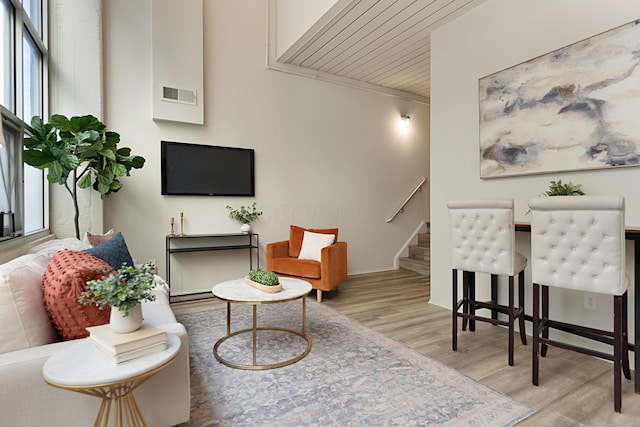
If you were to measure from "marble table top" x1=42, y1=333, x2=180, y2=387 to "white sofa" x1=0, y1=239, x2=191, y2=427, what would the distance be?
89 millimetres

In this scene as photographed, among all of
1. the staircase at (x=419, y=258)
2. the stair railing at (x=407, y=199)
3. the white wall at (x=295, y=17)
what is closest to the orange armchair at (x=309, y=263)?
the stair railing at (x=407, y=199)

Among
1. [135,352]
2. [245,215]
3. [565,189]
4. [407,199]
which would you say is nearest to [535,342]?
[565,189]

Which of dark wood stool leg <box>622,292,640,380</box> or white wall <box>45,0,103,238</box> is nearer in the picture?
dark wood stool leg <box>622,292,640,380</box>

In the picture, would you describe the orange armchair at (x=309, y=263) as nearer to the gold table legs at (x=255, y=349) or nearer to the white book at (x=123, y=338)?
the gold table legs at (x=255, y=349)

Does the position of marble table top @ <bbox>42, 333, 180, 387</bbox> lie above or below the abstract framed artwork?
Result: below

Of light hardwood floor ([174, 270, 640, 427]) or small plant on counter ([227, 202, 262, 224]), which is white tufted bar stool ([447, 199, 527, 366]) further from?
small plant on counter ([227, 202, 262, 224])

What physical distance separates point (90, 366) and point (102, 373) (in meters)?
0.08

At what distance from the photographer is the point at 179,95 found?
13.0 feet

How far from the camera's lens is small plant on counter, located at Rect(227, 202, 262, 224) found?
4363 millimetres

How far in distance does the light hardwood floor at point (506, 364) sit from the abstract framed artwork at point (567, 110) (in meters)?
1.40

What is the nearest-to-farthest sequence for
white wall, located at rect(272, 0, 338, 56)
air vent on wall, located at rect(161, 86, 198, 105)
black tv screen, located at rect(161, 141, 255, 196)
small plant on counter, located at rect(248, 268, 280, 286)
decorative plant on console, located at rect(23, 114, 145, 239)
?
small plant on counter, located at rect(248, 268, 280, 286) → decorative plant on console, located at rect(23, 114, 145, 239) → white wall, located at rect(272, 0, 338, 56) → air vent on wall, located at rect(161, 86, 198, 105) → black tv screen, located at rect(161, 141, 255, 196)

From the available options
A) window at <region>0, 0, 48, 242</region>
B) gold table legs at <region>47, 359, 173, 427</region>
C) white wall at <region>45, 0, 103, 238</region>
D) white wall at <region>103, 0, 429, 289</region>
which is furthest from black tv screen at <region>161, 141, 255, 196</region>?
gold table legs at <region>47, 359, 173, 427</region>

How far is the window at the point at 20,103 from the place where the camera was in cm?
233

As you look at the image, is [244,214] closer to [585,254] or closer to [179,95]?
[179,95]
